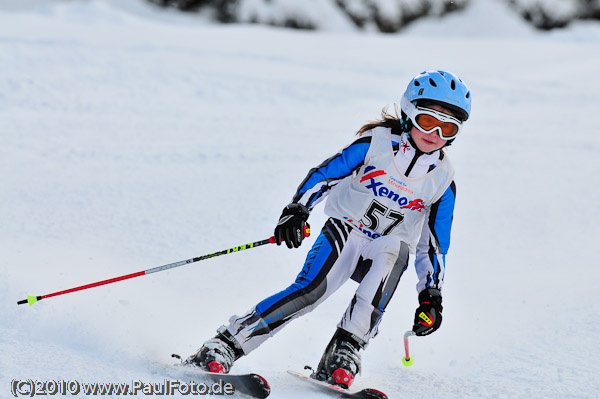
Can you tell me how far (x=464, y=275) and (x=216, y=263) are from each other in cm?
203

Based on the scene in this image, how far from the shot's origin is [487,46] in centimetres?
1602

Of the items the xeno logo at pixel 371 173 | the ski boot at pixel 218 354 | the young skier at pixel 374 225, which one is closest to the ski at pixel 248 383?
the ski boot at pixel 218 354

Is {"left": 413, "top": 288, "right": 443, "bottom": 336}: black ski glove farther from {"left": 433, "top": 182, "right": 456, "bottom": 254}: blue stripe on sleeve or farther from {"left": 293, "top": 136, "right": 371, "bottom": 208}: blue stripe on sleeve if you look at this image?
{"left": 293, "top": 136, "right": 371, "bottom": 208}: blue stripe on sleeve

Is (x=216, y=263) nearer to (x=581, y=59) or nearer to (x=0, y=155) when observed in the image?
(x=0, y=155)

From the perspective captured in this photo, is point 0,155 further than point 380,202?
Yes

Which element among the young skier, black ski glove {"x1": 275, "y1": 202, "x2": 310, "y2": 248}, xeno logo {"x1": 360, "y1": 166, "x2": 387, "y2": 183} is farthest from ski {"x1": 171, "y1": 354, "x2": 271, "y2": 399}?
xeno logo {"x1": 360, "y1": 166, "x2": 387, "y2": 183}

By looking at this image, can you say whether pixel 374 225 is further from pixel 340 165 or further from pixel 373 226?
pixel 340 165

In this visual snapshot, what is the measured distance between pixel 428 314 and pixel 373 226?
520 millimetres

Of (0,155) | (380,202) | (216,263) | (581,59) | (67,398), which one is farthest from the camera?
(581,59)

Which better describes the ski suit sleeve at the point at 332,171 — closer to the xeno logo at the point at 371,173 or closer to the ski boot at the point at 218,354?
the xeno logo at the point at 371,173

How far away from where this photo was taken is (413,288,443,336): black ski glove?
3.44 m

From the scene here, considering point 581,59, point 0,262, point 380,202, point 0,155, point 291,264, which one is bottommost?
point 0,262

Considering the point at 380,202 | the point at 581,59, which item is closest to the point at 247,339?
the point at 380,202

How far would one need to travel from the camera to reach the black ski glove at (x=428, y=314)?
11.3ft
